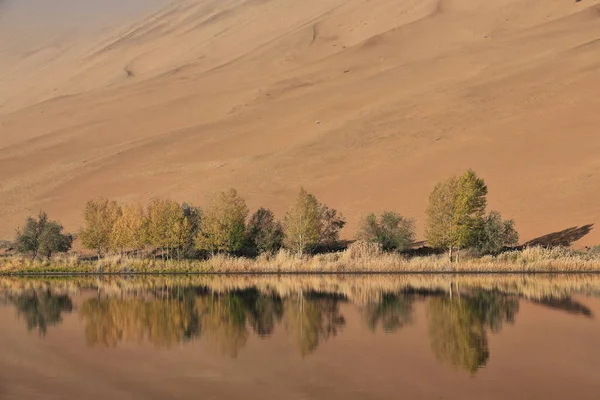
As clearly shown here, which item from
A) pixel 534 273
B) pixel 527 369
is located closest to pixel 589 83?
pixel 534 273

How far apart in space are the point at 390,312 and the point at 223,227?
1755cm

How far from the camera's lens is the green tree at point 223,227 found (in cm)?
3947

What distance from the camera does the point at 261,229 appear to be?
40.8m

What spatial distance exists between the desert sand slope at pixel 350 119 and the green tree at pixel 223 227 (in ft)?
24.4

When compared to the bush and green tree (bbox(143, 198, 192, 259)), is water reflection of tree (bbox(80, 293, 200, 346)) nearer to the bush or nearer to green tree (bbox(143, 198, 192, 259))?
the bush

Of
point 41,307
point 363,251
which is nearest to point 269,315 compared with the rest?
point 41,307

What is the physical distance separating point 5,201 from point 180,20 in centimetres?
8095

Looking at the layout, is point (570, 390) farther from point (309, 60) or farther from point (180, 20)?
point (180, 20)

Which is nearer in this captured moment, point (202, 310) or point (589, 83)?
point (202, 310)

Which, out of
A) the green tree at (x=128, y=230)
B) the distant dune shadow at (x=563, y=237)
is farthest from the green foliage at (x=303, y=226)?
the distant dune shadow at (x=563, y=237)

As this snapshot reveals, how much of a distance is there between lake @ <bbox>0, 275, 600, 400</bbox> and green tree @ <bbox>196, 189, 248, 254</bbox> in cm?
871

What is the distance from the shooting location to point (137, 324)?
2139cm

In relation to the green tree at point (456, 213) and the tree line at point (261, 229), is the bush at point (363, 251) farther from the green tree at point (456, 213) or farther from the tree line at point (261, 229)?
the green tree at point (456, 213)

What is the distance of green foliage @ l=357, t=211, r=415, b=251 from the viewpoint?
40.0m
